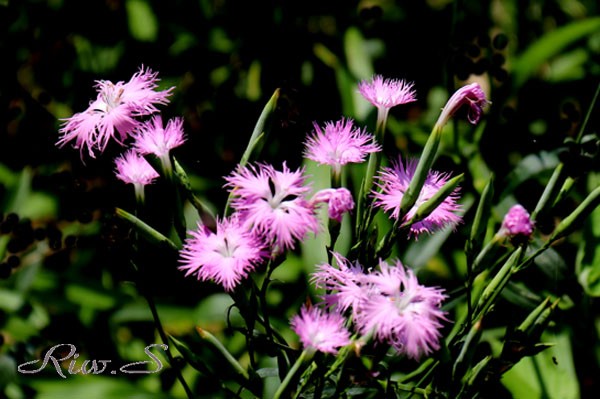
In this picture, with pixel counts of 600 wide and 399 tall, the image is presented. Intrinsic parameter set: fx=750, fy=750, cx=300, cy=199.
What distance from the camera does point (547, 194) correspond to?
2.13 feet

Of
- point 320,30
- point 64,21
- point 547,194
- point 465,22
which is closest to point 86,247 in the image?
point 64,21

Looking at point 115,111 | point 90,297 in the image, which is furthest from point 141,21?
point 115,111

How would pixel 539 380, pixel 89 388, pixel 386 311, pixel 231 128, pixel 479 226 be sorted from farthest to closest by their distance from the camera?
pixel 231 128
pixel 89 388
pixel 539 380
pixel 479 226
pixel 386 311

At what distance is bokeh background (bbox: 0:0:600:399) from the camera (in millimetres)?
1044

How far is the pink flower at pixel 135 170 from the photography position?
62cm

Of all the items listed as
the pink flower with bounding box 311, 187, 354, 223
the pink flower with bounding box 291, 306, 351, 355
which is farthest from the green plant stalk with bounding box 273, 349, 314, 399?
the pink flower with bounding box 311, 187, 354, 223

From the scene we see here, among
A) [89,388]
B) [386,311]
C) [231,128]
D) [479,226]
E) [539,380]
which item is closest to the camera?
[386,311]

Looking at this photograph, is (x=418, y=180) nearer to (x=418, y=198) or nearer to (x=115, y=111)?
(x=418, y=198)

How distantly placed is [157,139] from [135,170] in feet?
0.12

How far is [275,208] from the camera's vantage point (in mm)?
555

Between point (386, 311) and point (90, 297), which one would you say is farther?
point (90, 297)

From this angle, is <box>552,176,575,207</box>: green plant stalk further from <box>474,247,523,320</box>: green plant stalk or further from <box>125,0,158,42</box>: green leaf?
<box>125,0,158,42</box>: green leaf

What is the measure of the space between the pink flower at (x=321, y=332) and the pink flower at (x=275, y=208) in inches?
2.2

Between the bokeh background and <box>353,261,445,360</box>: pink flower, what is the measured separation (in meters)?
0.40
